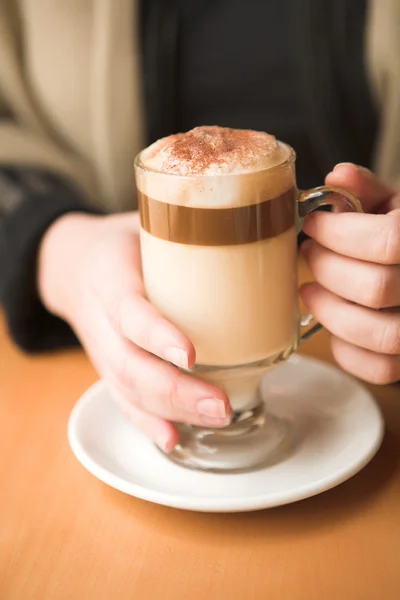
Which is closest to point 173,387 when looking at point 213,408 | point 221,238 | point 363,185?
point 213,408

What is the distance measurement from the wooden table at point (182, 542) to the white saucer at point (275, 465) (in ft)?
0.09

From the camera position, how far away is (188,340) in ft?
1.98

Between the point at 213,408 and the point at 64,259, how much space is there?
15.1 inches

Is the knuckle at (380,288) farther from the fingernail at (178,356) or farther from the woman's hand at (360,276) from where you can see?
the fingernail at (178,356)

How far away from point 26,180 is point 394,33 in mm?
686

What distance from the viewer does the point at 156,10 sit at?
1.30 metres

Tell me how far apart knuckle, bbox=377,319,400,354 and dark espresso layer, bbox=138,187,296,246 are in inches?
5.6

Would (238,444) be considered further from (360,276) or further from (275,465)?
(360,276)

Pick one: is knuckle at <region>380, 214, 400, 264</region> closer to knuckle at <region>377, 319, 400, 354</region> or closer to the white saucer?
knuckle at <region>377, 319, 400, 354</region>

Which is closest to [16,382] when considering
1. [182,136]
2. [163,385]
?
[163,385]

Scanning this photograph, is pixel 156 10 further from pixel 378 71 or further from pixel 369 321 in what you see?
pixel 369 321

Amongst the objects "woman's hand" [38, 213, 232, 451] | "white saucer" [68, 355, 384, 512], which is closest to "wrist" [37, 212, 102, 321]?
"woman's hand" [38, 213, 232, 451]

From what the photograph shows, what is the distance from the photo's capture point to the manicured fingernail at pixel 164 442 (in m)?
0.67

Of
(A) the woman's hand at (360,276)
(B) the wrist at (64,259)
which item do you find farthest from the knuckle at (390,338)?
(B) the wrist at (64,259)
